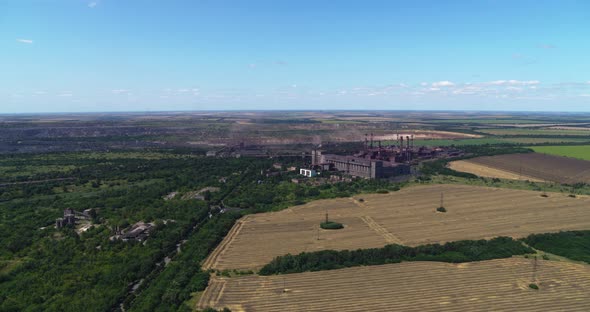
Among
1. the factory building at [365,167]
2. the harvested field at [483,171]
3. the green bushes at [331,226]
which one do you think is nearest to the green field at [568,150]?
the harvested field at [483,171]

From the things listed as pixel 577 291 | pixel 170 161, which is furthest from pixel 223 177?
pixel 577 291

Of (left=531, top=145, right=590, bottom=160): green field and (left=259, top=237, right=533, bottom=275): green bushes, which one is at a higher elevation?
(left=531, top=145, right=590, bottom=160): green field

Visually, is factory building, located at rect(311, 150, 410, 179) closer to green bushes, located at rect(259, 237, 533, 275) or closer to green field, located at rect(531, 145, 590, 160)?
green bushes, located at rect(259, 237, 533, 275)

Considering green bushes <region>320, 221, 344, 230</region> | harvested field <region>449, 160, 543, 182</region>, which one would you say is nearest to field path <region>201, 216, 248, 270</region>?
green bushes <region>320, 221, 344, 230</region>

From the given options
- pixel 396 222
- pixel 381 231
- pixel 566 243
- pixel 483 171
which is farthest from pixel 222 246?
pixel 483 171

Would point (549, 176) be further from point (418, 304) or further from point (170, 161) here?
point (170, 161)

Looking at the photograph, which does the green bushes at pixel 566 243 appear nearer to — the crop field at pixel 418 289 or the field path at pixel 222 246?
the crop field at pixel 418 289
